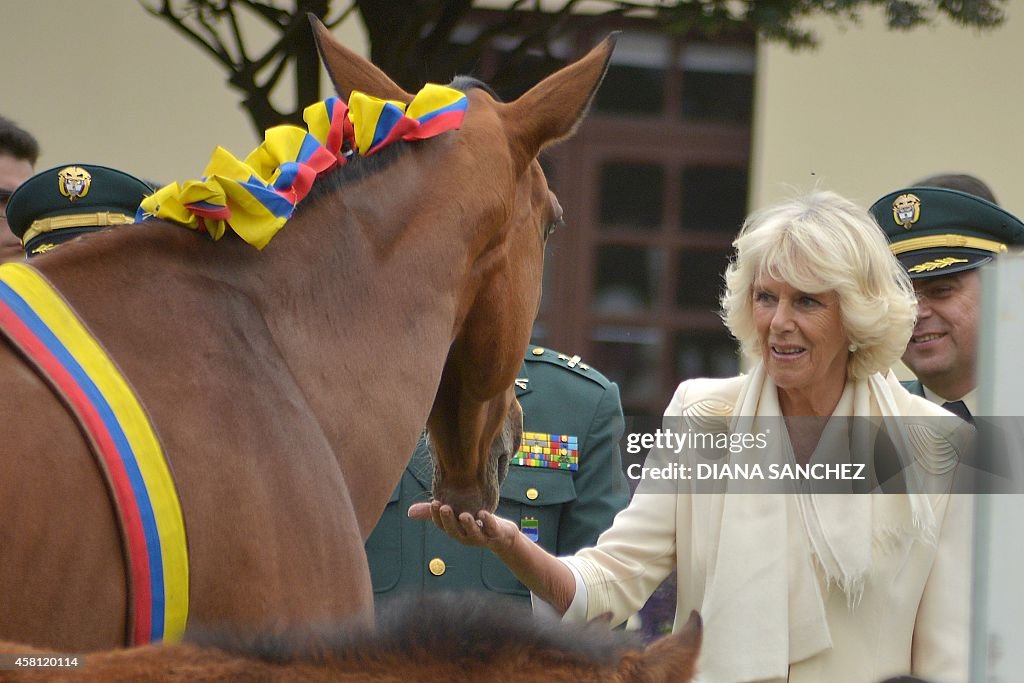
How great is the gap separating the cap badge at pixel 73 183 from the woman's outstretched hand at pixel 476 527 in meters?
1.40

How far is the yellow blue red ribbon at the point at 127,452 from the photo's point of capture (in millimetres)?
1617

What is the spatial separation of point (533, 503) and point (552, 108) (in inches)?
40.7

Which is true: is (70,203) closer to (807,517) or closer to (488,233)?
(488,233)

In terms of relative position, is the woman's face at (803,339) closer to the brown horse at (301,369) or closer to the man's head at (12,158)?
the brown horse at (301,369)

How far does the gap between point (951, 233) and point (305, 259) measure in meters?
1.75

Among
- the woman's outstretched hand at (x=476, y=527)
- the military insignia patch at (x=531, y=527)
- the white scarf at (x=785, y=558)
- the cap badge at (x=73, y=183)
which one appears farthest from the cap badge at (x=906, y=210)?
the cap badge at (x=73, y=183)

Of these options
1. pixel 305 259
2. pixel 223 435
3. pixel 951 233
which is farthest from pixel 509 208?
pixel 951 233

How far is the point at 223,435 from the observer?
1764 millimetres

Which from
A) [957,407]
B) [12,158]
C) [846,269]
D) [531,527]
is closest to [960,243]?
[957,407]

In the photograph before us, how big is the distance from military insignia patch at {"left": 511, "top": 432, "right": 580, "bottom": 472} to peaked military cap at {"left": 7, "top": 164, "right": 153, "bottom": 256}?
1126 mm

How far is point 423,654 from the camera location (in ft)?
3.37

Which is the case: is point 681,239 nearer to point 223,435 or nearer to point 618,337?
point 618,337

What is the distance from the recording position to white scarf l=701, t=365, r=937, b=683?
2.38 metres

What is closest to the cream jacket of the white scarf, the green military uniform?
the white scarf
